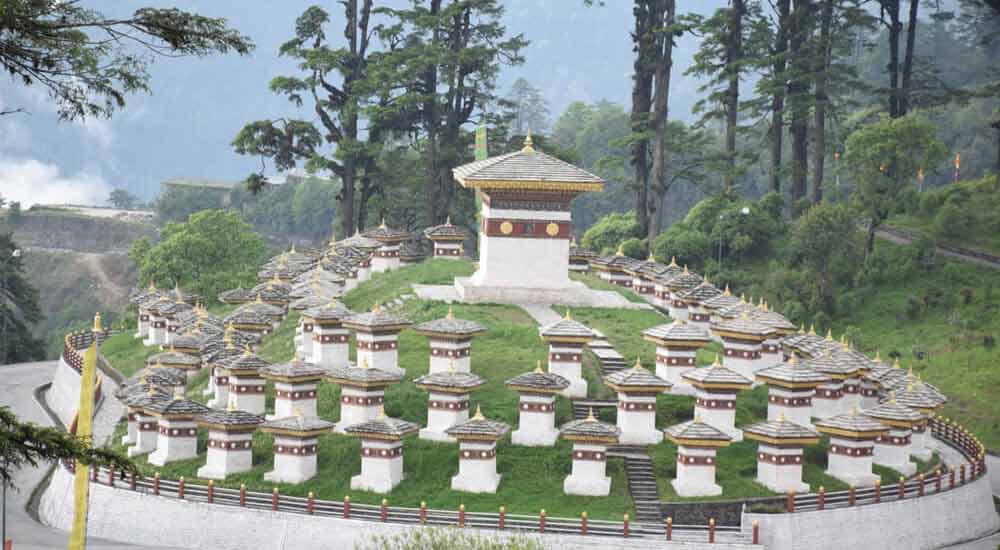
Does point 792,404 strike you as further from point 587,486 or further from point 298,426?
point 298,426

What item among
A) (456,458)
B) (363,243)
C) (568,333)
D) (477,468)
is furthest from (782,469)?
(363,243)

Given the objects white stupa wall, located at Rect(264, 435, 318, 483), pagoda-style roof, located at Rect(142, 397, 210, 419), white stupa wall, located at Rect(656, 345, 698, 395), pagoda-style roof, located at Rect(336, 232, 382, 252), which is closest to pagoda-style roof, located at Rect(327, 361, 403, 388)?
white stupa wall, located at Rect(264, 435, 318, 483)

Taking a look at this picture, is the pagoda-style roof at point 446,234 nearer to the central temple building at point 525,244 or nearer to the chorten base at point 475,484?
the central temple building at point 525,244

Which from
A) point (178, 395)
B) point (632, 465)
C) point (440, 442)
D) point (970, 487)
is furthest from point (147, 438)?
point (970, 487)

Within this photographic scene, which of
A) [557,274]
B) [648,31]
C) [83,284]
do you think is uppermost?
[648,31]

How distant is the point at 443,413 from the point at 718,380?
699 centimetres

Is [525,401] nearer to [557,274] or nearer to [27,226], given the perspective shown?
[557,274]

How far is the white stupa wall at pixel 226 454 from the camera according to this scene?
116 feet

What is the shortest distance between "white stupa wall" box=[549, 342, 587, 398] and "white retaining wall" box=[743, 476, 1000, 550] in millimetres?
6516

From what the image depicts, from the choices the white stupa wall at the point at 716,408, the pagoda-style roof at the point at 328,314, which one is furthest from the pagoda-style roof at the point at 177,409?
the white stupa wall at the point at 716,408

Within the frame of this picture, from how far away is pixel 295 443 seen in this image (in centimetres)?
3481

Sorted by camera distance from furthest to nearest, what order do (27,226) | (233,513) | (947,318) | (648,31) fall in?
1. (27,226)
2. (648,31)
3. (947,318)
4. (233,513)

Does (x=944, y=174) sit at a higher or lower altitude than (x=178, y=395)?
higher

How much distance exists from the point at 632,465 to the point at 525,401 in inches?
122
